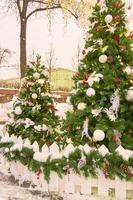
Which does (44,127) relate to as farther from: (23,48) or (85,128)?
(23,48)

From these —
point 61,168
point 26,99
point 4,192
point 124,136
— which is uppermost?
point 26,99

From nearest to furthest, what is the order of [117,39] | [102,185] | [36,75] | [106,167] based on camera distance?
[106,167] < [102,185] < [117,39] < [36,75]

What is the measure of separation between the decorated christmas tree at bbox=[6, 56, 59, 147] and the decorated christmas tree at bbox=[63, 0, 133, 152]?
1.53 metres

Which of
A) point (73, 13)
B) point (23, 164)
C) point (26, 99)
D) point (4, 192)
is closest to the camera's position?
point (4, 192)

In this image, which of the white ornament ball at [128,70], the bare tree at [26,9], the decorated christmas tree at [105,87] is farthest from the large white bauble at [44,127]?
the bare tree at [26,9]

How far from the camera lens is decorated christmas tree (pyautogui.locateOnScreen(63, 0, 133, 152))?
21.7 ft

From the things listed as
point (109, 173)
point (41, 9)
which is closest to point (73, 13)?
point (41, 9)

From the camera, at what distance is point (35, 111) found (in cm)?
859

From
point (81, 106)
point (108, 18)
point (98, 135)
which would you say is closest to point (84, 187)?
point (98, 135)

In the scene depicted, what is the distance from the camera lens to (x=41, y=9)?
2191 cm

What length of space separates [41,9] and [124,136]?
1637cm

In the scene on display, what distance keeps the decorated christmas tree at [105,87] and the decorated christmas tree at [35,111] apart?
153 cm

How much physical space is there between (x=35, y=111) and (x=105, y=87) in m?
2.35

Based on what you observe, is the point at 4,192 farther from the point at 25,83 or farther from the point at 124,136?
the point at 25,83
